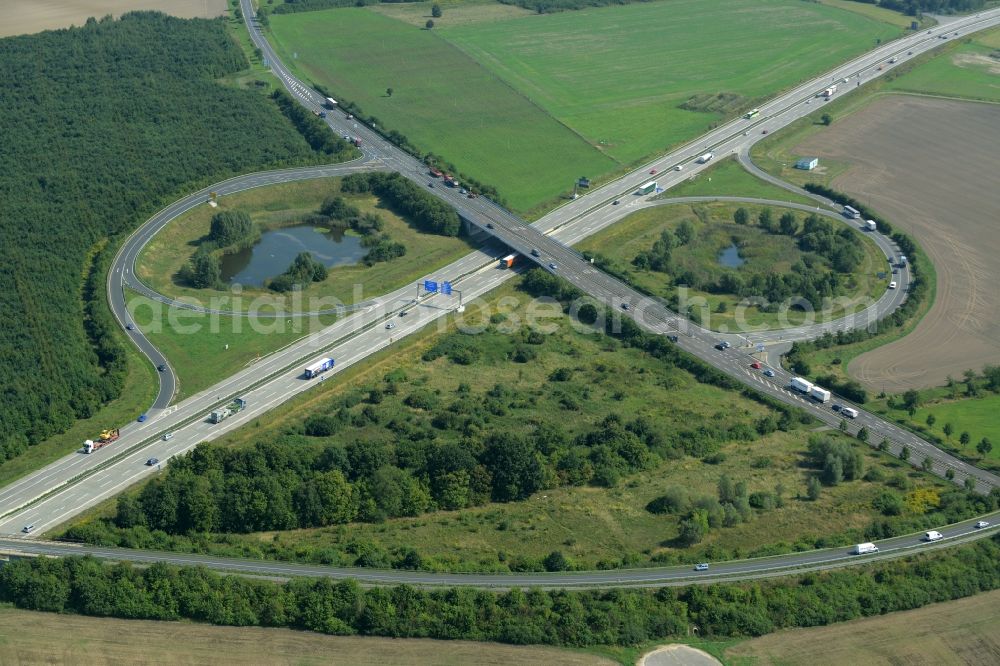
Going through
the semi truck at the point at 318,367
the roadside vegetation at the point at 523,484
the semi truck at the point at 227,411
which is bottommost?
the roadside vegetation at the point at 523,484

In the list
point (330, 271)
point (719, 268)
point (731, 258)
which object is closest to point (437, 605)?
point (330, 271)

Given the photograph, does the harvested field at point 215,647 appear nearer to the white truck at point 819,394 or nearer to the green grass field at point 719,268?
the white truck at point 819,394

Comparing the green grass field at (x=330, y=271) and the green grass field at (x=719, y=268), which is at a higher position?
the green grass field at (x=330, y=271)

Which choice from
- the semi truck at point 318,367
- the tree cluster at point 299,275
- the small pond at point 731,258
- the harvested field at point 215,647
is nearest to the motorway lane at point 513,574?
the harvested field at point 215,647

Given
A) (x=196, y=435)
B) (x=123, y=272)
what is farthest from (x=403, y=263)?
(x=196, y=435)

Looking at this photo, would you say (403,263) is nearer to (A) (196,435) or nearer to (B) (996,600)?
(A) (196,435)

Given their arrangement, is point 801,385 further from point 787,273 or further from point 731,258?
point 731,258

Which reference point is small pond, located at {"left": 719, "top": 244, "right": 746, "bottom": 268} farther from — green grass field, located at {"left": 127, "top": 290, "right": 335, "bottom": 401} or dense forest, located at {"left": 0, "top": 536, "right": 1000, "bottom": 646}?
dense forest, located at {"left": 0, "top": 536, "right": 1000, "bottom": 646}
